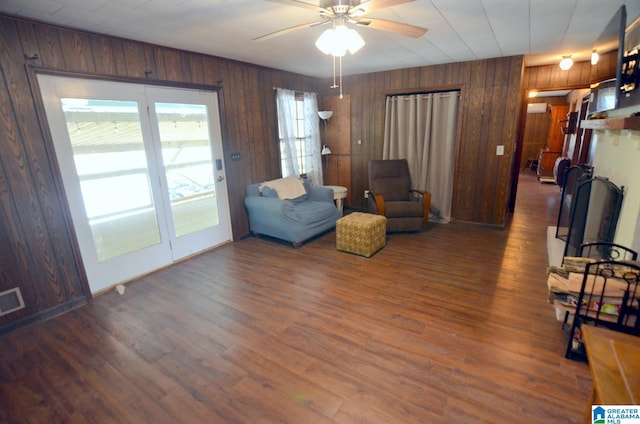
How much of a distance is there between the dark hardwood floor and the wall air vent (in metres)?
0.19

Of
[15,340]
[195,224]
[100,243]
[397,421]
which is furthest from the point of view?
[195,224]

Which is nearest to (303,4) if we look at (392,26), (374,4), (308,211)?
(374,4)

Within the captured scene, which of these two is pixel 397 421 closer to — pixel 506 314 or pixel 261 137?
pixel 506 314

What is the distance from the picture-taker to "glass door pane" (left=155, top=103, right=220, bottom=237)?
3377 mm

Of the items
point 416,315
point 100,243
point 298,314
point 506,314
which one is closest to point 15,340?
point 100,243

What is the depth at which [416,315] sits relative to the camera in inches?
96.4

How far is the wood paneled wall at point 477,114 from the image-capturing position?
415 centimetres

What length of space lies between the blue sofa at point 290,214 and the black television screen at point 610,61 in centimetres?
305

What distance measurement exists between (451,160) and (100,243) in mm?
4593

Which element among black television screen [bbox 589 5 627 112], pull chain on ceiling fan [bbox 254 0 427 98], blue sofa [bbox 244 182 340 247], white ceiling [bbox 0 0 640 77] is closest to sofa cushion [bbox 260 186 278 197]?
blue sofa [bbox 244 182 340 247]

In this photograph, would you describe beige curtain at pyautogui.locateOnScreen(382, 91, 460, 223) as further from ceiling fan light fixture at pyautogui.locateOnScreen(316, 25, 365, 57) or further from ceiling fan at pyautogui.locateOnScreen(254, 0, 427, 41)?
ceiling fan light fixture at pyautogui.locateOnScreen(316, 25, 365, 57)

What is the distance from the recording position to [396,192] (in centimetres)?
470

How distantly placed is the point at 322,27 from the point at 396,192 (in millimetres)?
2691

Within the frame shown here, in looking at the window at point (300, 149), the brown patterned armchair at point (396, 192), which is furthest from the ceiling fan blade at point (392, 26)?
the window at point (300, 149)
